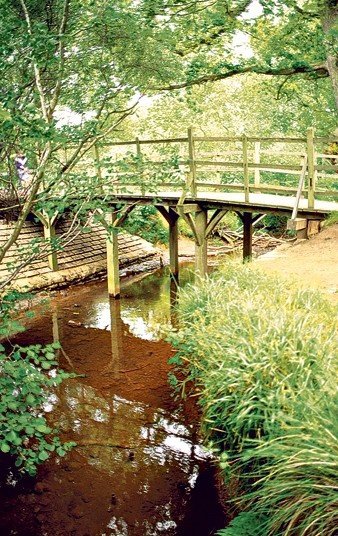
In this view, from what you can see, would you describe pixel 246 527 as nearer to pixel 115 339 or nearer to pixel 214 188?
pixel 115 339

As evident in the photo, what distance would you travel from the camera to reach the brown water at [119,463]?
5094mm

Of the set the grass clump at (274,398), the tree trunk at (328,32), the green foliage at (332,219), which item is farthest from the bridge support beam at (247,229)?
the grass clump at (274,398)

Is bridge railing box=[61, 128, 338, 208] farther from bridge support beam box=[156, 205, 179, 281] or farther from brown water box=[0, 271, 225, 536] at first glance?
brown water box=[0, 271, 225, 536]

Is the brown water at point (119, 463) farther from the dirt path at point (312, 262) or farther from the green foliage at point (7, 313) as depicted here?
the dirt path at point (312, 262)

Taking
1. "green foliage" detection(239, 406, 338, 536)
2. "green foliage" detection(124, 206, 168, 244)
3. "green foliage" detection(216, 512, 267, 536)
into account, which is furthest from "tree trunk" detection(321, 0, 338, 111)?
"green foliage" detection(124, 206, 168, 244)

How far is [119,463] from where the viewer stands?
6.13m

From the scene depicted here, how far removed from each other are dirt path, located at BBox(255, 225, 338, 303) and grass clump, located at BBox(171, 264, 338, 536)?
3.34 ft

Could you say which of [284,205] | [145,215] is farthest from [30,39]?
[145,215]

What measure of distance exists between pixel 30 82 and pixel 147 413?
4761 mm

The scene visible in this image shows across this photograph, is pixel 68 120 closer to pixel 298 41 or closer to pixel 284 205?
pixel 284 205

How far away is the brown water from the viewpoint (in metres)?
5.09

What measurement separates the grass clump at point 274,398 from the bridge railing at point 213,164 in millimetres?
1724

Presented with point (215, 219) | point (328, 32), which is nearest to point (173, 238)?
point (215, 219)

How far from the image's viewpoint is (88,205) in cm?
438
